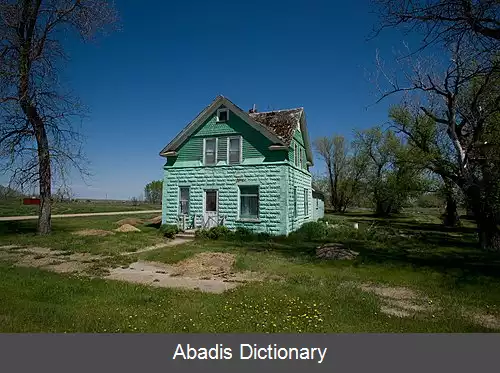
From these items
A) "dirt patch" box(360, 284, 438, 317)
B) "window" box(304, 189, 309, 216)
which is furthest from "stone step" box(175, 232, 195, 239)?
"dirt patch" box(360, 284, 438, 317)

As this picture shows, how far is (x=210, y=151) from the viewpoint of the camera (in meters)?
20.6

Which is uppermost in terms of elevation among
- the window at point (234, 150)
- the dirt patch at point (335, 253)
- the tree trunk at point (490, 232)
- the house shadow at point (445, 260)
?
the window at point (234, 150)

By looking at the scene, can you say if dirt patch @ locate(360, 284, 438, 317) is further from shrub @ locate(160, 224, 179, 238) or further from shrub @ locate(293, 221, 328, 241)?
shrub @ locate(160, 224, 179, 238)

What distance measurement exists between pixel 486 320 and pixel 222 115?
1741 centimetres

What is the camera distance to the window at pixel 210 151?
2038cm

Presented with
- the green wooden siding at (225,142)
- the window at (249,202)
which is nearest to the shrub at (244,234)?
the window at (249,202)

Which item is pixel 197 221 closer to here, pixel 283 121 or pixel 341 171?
pixel 283 121

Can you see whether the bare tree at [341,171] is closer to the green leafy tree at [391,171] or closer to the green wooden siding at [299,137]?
the green leafy tree at [391,171]

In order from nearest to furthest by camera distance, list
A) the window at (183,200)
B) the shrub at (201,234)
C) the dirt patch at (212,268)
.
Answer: the dirt patch at (212,268) → the shrub at (201,234) → the window at (183,200)

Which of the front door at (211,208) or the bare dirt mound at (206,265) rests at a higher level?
the front door at (211,208)

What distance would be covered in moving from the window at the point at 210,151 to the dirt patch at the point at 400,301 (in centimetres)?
1382

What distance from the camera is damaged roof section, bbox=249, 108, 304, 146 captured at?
19319mm

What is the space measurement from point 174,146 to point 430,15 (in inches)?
670

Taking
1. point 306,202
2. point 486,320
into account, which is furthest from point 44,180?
point 486,320
